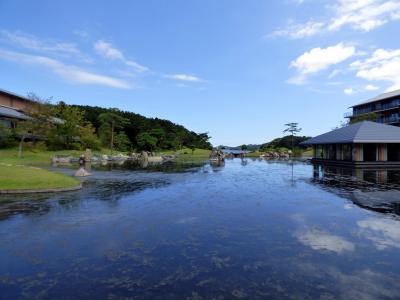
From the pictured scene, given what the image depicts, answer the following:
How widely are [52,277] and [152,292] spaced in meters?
1.82

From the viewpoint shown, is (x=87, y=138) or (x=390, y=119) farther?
(x=390, y=119)

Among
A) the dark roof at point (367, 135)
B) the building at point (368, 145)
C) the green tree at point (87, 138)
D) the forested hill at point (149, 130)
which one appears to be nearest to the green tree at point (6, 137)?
the green tree at point (87, 138)

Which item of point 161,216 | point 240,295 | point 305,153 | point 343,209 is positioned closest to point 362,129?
point 343,209

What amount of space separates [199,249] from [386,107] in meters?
69.0

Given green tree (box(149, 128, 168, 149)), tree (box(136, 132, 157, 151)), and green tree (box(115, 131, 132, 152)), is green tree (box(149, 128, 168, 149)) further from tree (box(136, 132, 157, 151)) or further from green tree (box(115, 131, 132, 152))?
green tree (box(115, 131, 132, 152))

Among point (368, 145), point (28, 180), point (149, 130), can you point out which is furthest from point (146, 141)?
point (28, 180)

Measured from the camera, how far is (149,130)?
74062mm

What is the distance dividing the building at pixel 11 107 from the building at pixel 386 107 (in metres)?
61.3

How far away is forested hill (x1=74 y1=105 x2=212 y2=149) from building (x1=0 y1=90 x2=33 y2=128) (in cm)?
1183

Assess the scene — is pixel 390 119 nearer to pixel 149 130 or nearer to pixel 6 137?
pixel 149 130

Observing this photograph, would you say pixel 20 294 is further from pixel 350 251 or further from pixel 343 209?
pixel 343 209

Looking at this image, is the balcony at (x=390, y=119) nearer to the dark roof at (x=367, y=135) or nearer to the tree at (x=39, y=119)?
the dark roof at (x=367, y=135)

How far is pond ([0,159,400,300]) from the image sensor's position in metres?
5.01

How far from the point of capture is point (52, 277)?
5371 mm
